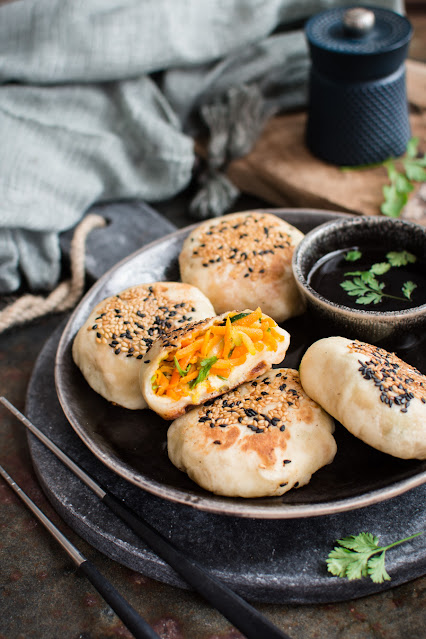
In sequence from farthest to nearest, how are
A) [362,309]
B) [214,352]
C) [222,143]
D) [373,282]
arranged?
[222,143] < [373,282] < [362,309] < [214,352]

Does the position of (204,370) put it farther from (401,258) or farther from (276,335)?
(401,258)

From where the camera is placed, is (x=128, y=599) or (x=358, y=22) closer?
(x=128, y=599)

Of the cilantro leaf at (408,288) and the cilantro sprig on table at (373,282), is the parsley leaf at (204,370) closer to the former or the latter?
the cilantro sprig on table at (373,282)

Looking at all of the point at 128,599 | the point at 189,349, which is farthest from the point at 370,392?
the point at 128,599

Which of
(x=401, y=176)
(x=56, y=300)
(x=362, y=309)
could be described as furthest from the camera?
(x=401, y=176)

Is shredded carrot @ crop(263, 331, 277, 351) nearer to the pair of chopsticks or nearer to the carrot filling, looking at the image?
the carrot filling
